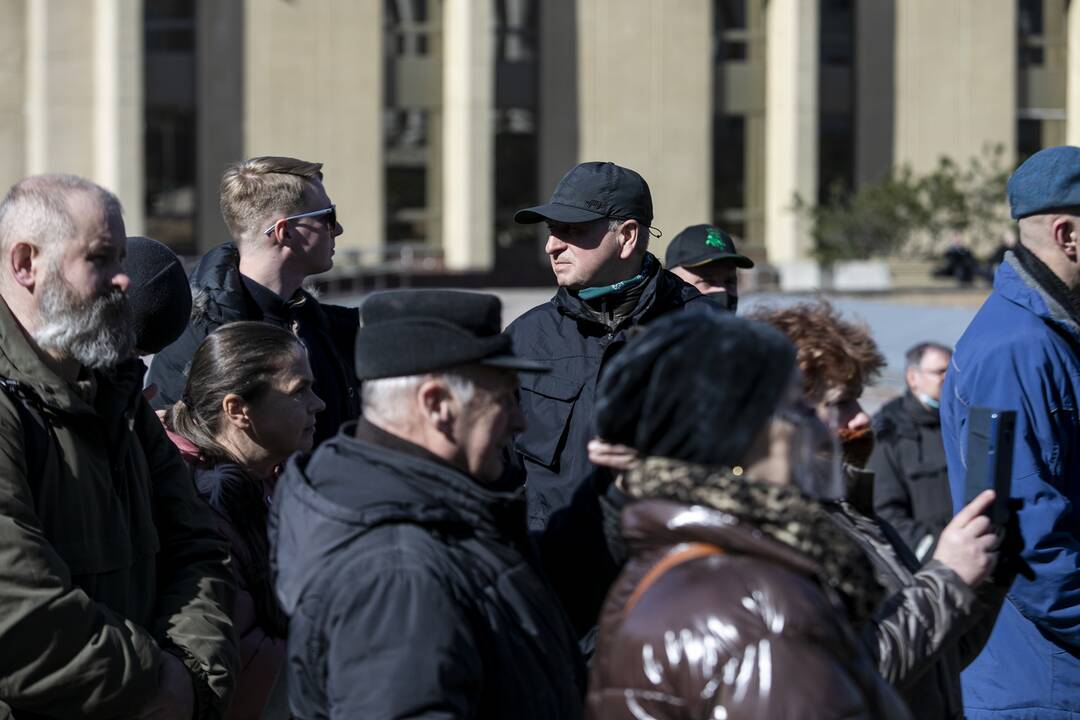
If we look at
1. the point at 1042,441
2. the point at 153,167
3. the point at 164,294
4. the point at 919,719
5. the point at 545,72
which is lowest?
the point at 919,719

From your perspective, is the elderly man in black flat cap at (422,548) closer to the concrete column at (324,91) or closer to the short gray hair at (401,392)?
the short gray hair at (401,392)

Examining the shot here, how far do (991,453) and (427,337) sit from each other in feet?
4.28

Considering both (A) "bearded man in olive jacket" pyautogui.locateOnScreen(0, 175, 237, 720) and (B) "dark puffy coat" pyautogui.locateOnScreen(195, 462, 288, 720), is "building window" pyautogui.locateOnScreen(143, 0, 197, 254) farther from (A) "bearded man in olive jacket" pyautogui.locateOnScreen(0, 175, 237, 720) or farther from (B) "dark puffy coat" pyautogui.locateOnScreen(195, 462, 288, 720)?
(A) "bearded man in olive jacket" pyautogui.locateOnScreen(0, 175, 237, 720)

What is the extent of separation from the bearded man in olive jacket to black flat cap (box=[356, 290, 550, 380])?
2.90 feet

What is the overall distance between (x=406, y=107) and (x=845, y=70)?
404 inches

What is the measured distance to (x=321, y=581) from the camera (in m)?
2.62

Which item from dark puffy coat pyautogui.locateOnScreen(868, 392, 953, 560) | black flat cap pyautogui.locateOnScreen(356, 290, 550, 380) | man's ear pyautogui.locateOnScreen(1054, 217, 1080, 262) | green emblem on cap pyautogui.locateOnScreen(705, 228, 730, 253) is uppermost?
green emblem on cap pyautogui.locateOnScreen(705, 228, 730, 253)

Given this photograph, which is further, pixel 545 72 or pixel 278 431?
pixel 545 72

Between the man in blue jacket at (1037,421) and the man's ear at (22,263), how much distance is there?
2.17 m

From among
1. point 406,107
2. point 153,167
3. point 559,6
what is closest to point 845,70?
point 559,6

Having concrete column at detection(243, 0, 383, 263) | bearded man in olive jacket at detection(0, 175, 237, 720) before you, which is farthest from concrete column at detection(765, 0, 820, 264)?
bearded man in olive jacket at detection(0, 175, 237, 720)

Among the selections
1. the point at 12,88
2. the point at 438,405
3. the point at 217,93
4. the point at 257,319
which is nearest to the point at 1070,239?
the point at 438,405

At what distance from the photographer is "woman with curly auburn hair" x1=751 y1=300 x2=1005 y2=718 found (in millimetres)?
2947

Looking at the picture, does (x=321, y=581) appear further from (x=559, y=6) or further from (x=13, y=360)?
(x=559, y=6)
